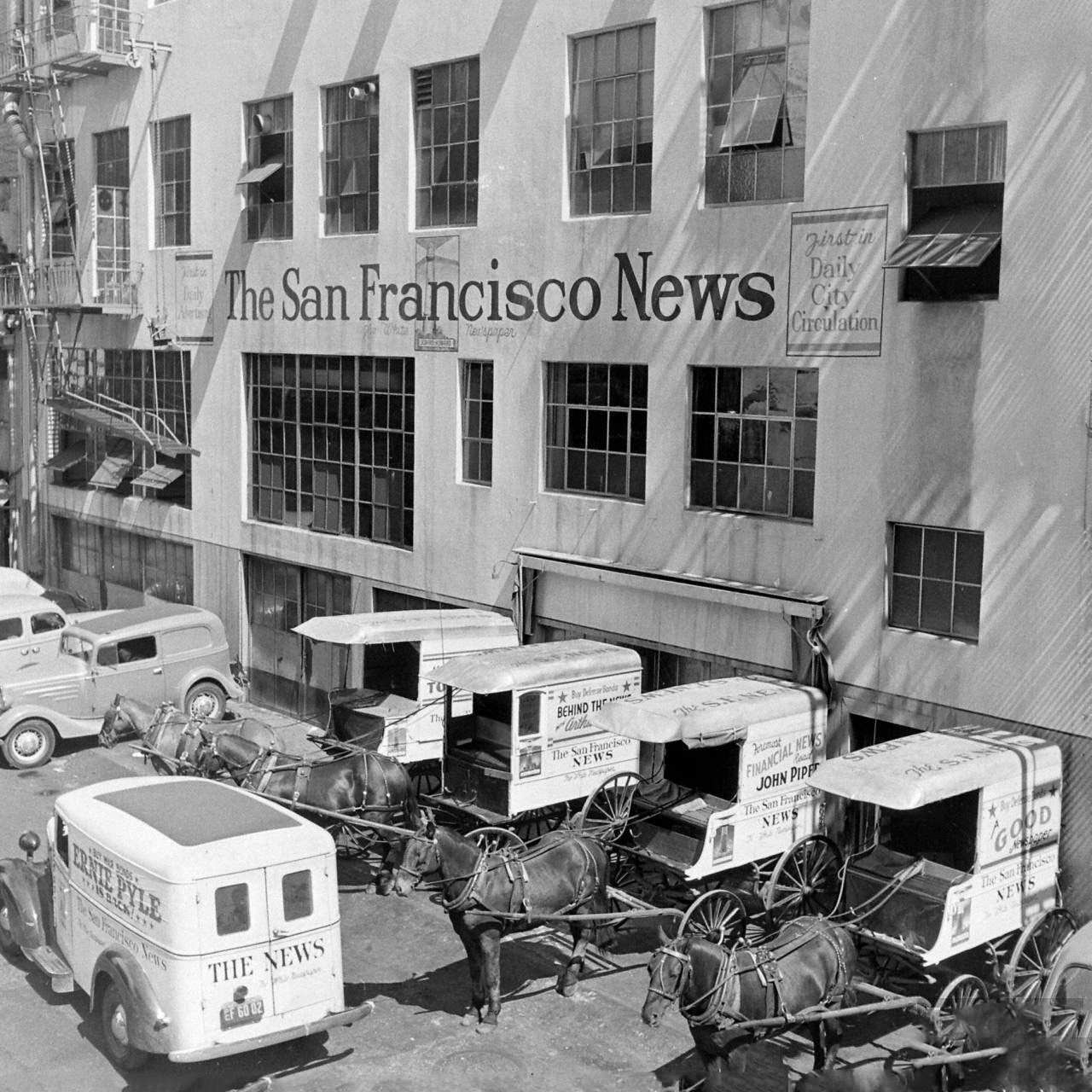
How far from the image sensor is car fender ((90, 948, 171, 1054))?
37.1ft

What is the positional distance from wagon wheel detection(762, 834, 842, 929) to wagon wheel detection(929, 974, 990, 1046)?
1865 mm

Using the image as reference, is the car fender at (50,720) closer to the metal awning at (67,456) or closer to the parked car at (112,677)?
the parked car at (112,677)

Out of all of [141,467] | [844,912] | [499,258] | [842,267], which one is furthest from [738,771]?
[141,467]

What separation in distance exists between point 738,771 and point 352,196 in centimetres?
1173

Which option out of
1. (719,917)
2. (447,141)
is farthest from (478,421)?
(719,917)

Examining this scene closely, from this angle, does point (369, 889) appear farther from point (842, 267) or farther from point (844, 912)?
point (842, 267)

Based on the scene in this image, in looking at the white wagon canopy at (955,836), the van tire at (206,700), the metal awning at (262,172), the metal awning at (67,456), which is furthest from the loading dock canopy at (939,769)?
the metal awning at (67,456)

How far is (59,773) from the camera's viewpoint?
816 inches

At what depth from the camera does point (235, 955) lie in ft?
37.7

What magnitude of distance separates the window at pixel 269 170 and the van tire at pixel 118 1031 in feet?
46.0

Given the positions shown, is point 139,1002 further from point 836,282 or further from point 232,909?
point 836,282

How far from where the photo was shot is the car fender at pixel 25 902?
13.5m

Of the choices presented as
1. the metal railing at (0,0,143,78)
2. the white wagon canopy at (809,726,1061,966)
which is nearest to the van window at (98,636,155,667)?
the metal railing at (0,0,143,78)

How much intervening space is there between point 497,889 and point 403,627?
5701mm
